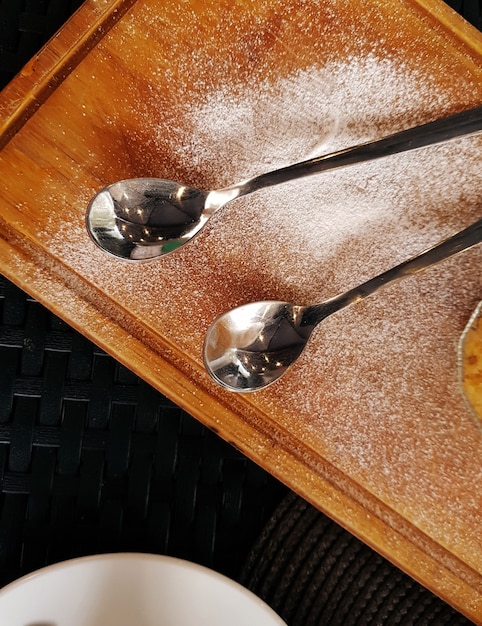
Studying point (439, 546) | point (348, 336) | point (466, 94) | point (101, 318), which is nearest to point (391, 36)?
point (466, 94)

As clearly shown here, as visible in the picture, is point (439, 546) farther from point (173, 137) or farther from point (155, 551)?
point (173, 137)

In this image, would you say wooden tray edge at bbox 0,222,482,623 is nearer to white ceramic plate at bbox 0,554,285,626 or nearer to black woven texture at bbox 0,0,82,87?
white ceramic plate at bbox 0,554,285,626

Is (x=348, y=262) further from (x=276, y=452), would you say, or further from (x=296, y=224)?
(x=276, y=452)

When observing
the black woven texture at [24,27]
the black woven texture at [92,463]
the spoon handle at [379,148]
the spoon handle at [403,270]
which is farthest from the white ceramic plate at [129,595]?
the black woven texture at [24,27]

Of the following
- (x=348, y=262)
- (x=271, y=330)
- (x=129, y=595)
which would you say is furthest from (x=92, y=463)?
(x=348, y=262)

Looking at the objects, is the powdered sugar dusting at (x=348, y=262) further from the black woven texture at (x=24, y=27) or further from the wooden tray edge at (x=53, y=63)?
the black woven texture at (x=24, y=27)
